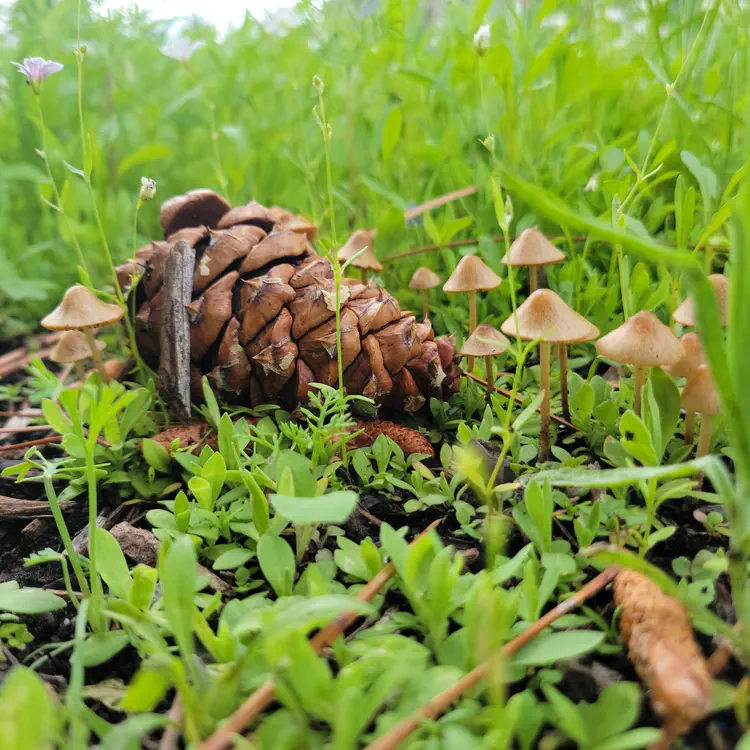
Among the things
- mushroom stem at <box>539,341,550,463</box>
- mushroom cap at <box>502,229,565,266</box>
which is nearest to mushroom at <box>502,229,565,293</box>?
mushroom cap at <box>502,229,565,266</box>

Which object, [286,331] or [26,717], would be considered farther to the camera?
[286,331]

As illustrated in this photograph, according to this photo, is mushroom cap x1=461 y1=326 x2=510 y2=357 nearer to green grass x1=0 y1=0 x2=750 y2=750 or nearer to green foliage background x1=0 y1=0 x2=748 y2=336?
green grass x1=0 y1=0 x2=750 y2=750

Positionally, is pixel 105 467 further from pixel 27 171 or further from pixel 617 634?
pixel 27 171

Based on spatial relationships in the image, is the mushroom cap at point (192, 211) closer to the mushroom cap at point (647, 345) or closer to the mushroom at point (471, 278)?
the mushroom at point (471, 278)

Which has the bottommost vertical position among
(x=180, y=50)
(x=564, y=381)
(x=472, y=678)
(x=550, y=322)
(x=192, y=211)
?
(x=472, y=678)

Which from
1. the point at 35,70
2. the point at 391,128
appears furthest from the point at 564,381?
the point at 35,70

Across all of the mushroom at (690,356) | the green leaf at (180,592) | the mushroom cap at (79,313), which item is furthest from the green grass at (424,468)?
the mushroom cap at (79,313)

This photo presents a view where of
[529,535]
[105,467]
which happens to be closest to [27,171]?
[105,467]

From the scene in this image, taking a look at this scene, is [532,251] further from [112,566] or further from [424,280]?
[112,566]
